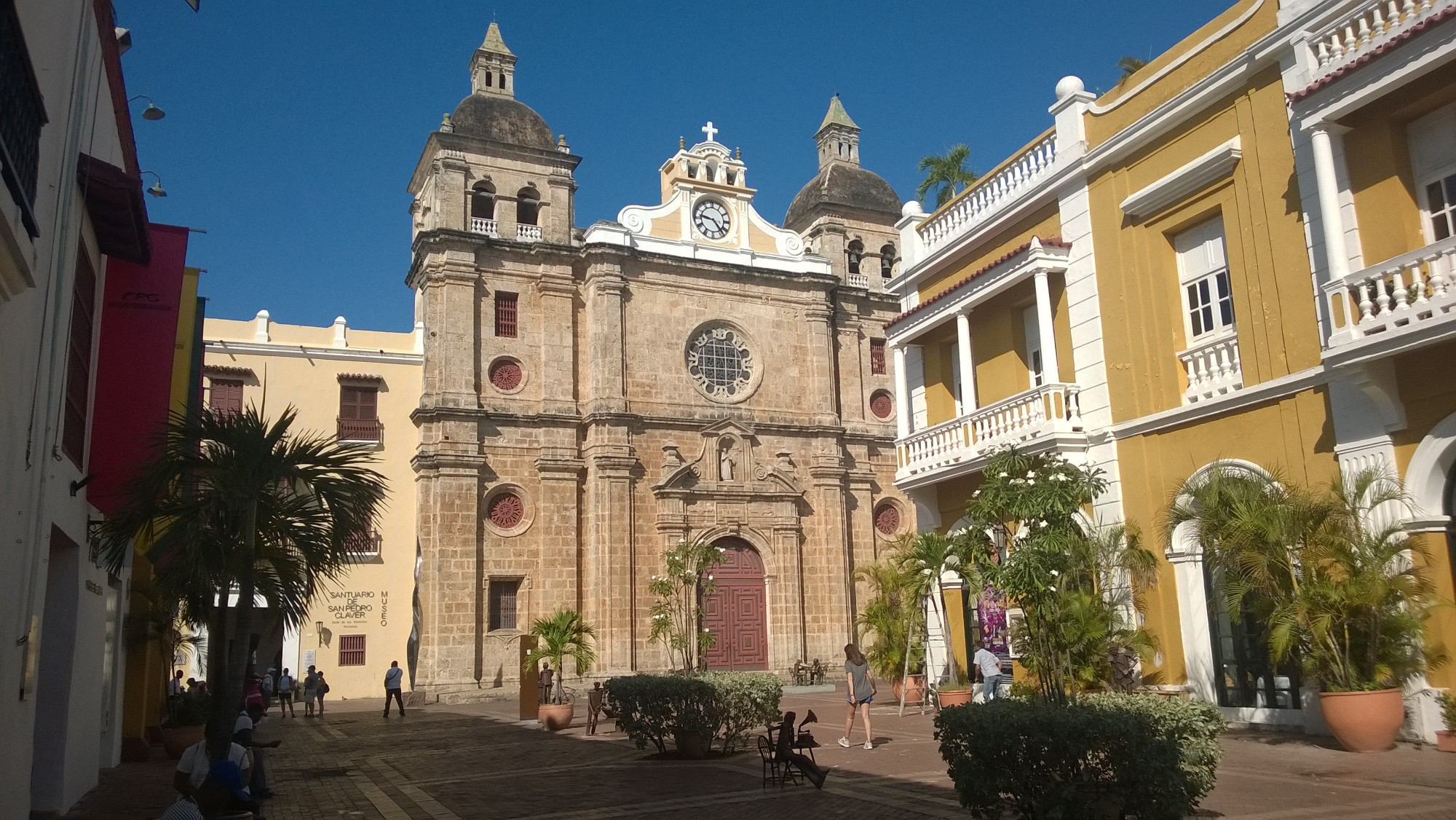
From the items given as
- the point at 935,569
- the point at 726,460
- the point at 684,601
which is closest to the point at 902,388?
the point at 935,569

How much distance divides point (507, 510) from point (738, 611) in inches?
283

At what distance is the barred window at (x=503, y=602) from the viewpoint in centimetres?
2870

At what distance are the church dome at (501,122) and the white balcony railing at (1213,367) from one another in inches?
890

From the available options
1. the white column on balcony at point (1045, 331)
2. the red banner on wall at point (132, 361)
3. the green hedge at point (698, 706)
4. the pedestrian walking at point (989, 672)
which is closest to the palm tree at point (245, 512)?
the red banner on wall at point (132, 361)

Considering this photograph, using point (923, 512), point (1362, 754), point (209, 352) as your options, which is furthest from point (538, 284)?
point (1362, 754)

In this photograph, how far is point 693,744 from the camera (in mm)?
13883

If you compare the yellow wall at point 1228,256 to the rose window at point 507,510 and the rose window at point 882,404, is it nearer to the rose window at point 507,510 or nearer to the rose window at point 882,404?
the rose window at point 507,510

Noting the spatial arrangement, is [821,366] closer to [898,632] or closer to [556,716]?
[898,632]

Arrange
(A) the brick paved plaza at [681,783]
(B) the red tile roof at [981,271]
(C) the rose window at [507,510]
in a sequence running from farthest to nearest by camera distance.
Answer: (C) the rose window at [507,510] → (B) the red tile roof at [981,271] → (A) the brick paved plaza at [681,783]

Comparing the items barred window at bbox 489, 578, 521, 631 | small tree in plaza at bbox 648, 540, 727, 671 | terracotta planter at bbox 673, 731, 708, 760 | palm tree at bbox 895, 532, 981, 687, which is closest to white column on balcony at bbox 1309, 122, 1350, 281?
palm tree at bbox 895, 532, 981, 687

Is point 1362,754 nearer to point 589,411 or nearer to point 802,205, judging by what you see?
point 589,411

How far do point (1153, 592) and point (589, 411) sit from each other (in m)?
18.9

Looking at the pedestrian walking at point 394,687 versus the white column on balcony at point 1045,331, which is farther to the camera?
the pedestrian walking at point 394,687

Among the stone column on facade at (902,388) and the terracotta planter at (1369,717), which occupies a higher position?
the stone column on facade at (902,388)
